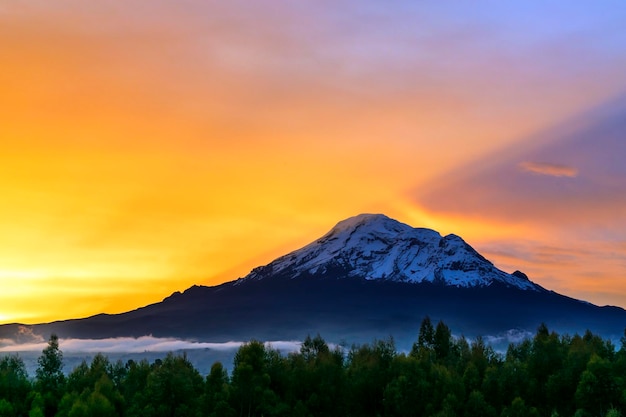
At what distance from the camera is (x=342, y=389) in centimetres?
16225

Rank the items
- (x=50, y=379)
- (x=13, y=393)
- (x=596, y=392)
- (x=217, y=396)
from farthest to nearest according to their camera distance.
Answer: (x=50, y=379), (x=13, y=393), (x=217, y=396), (x=596, y=392)

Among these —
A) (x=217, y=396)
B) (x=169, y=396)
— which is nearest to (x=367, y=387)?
(x=217, y=396)

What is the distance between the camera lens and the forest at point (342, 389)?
5787 inches

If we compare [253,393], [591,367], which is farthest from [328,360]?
[591,367]

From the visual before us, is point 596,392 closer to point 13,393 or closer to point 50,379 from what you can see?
point 50,379

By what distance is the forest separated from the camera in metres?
147

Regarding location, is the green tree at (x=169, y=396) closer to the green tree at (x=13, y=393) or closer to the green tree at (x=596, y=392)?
the green tree at (x=13, y=393)

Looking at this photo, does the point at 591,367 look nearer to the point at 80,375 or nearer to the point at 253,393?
the point at 253,393

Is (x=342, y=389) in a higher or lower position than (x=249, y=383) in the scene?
lower

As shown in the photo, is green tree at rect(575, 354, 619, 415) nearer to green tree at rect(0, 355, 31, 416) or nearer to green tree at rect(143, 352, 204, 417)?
green tree at rect(143, 352, 204, 417)

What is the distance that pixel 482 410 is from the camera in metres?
148

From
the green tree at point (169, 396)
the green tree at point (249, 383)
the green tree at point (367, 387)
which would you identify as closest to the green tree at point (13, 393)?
the green tree at point (169, 396)

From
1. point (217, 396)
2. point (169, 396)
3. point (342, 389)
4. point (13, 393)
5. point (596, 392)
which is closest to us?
point (596, 392)

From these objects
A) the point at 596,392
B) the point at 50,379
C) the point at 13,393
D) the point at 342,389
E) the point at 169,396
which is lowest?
the point at 596,392
